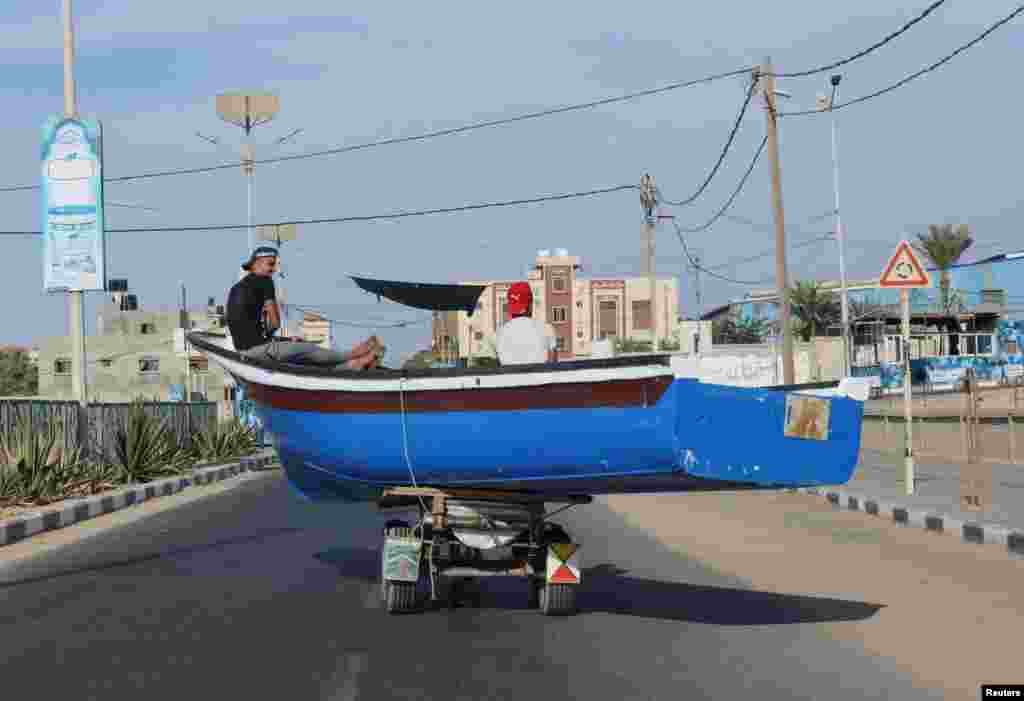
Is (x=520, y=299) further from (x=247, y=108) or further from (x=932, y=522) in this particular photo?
(x=247, y=108)

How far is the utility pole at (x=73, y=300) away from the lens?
24844 mm

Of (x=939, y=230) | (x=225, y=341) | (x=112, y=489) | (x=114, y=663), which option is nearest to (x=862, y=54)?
(x=112, y=489)

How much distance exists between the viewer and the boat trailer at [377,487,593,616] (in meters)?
9.13

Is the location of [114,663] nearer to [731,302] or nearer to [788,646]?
[788,646]

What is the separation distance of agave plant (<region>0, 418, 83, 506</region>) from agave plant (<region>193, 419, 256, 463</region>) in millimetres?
11878

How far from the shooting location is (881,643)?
8242 millimetres

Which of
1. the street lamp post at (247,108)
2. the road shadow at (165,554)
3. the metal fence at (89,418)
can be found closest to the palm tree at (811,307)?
the street lamp post at (247,108)

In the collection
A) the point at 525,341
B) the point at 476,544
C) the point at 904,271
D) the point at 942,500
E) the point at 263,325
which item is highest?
the point at 904,271

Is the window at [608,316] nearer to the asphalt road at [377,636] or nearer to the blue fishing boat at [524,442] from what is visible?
the asphalt road at [377,636]

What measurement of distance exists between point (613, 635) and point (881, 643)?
5.00 feet

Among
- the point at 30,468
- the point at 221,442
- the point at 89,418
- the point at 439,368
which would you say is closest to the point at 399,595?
the point at 439,368

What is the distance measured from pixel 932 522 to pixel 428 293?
7.06 metres

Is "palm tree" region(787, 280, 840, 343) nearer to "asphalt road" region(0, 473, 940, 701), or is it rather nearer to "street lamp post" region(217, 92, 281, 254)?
"street lamp post" region(217, 92, 281, 254)

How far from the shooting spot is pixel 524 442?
8602mm
